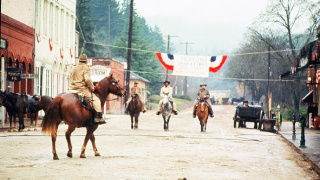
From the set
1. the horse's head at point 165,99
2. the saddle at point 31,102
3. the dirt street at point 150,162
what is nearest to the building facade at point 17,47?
the saddle at point 31,102

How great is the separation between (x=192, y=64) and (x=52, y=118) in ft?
93.4

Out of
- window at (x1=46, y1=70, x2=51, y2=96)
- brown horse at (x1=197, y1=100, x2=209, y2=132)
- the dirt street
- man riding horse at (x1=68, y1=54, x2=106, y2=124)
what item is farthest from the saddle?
window at (x1=46, y1=70, x2=51, y2=96)

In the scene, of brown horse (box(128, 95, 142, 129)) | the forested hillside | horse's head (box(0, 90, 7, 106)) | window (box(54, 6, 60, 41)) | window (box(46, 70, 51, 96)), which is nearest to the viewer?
horse's head (box(0, 90, 7, 106))

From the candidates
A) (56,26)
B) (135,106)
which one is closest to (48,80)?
(56,26)

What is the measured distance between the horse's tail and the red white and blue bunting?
27.2 meters

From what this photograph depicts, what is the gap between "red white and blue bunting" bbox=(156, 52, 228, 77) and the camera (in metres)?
40.8

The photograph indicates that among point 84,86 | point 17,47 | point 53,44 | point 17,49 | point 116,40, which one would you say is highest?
point 116,40

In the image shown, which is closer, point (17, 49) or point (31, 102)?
point (31, 102)

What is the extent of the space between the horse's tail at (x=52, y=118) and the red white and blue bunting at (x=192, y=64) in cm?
2716

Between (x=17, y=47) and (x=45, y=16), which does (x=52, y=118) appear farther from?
(x=45, y=16)

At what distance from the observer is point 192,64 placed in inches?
1646

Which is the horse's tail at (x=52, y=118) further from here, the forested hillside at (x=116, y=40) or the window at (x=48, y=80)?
the forested hillside at (x=116, y=40)

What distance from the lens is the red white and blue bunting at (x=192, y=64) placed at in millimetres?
40844

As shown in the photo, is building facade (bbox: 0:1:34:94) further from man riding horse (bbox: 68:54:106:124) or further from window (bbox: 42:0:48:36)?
man riding horse (bbox: 68:54:106:124)
